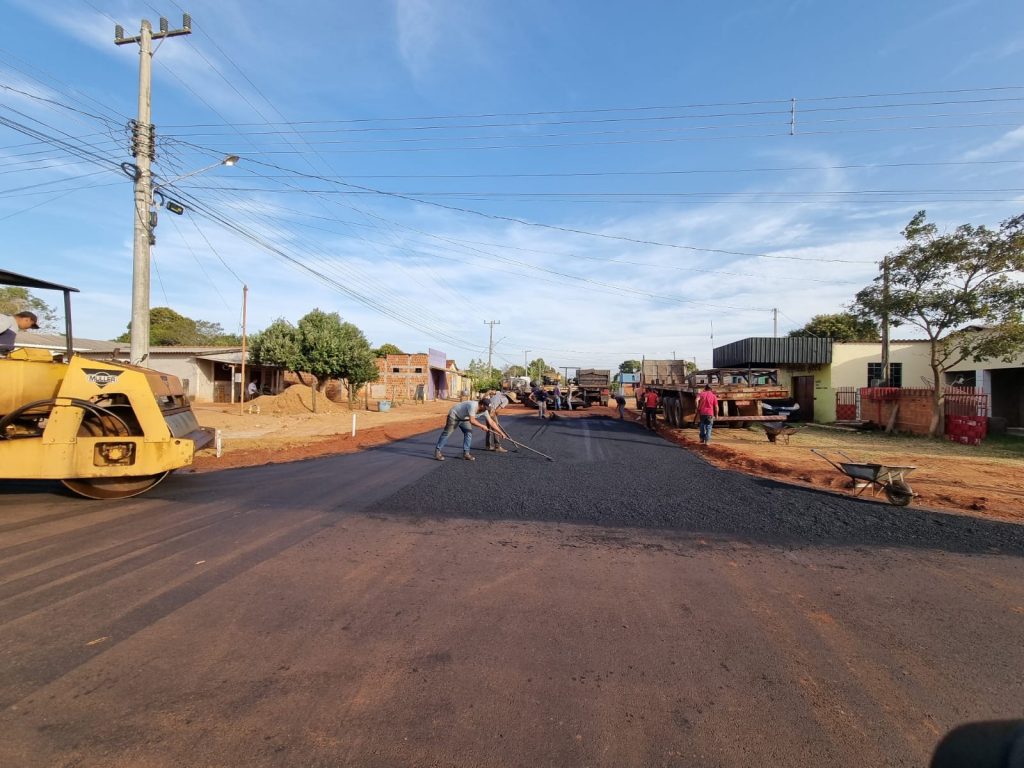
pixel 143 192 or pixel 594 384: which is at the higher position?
pixel 143 192

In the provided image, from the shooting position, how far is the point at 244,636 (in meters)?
3.31

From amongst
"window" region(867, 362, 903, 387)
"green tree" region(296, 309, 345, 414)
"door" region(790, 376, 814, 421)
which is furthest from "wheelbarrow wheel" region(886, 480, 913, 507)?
"green tree" region(296, 309, 345, 414)

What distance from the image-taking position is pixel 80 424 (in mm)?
6332

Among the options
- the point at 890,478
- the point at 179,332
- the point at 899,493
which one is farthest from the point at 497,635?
the point at 179,332

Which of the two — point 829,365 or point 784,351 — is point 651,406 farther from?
point 829,365

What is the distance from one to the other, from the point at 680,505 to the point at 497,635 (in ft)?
14.2

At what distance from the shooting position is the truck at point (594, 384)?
105ft

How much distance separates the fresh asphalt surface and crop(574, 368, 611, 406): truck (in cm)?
2530

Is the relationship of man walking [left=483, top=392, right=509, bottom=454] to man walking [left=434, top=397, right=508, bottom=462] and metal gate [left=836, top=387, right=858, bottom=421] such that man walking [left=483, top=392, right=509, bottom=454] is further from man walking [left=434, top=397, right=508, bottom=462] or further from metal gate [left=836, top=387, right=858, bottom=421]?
metal gate [left=836, top=387, right=858, bottom=421]

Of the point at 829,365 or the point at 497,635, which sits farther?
the point at 829,365

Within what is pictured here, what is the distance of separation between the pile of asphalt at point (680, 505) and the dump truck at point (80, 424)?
2950 mm

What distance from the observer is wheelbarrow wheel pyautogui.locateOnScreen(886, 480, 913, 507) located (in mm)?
6906

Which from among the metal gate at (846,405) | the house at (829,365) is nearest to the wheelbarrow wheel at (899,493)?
the metal gate at (846,405)

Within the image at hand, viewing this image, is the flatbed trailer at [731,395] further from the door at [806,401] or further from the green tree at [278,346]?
the green tree at [278,346]
